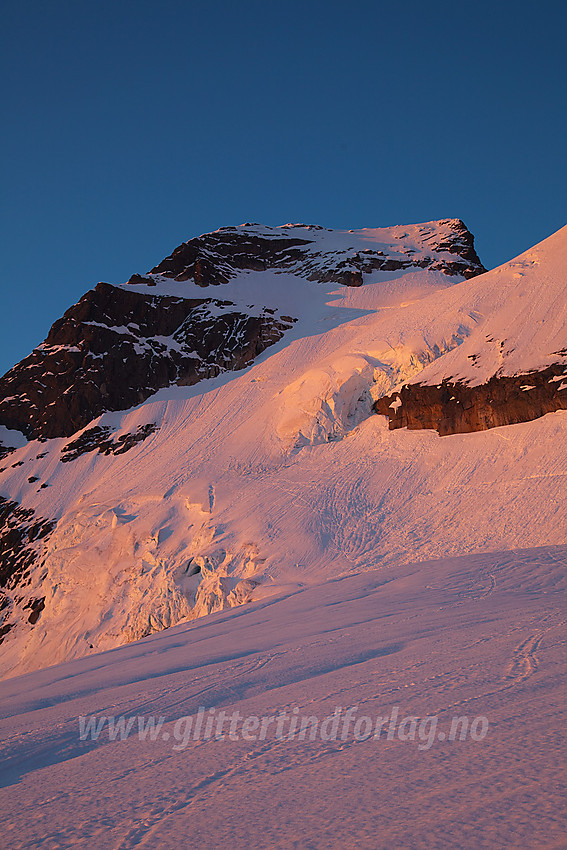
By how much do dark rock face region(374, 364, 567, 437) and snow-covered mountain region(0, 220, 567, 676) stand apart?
0.09m

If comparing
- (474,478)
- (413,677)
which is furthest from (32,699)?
(474,478)

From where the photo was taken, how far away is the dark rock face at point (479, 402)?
23.7m

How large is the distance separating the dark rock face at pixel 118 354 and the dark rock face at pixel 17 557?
10.7 metres

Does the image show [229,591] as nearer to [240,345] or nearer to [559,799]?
[559,799]

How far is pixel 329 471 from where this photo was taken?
27.0 m

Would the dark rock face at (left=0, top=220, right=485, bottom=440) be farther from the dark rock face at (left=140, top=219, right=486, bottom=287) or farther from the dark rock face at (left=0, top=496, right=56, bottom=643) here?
the dark rock face at (left=0, top=496, right=56, bottom=643)

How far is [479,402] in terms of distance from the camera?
83.9ft

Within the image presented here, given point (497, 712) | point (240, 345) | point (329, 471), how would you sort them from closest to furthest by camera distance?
point (497, 712)
point (329, 471)
point (240, 345)

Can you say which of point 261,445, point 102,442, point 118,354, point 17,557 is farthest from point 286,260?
point 17,557

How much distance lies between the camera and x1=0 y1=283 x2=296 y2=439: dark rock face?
50688mm

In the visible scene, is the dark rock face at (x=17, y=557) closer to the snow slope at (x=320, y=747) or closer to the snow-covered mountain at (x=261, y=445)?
the snow-covered mountain at (x=261, y=445)

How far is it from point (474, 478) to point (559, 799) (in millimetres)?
20372

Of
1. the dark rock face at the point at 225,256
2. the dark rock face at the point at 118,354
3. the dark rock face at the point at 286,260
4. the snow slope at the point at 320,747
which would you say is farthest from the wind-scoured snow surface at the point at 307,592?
the dark rock face at the point at 225,256

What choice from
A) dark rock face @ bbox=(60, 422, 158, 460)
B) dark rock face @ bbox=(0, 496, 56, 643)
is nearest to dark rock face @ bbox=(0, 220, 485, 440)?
dark rock face @ bbox=(60, 422, 158, 460)
